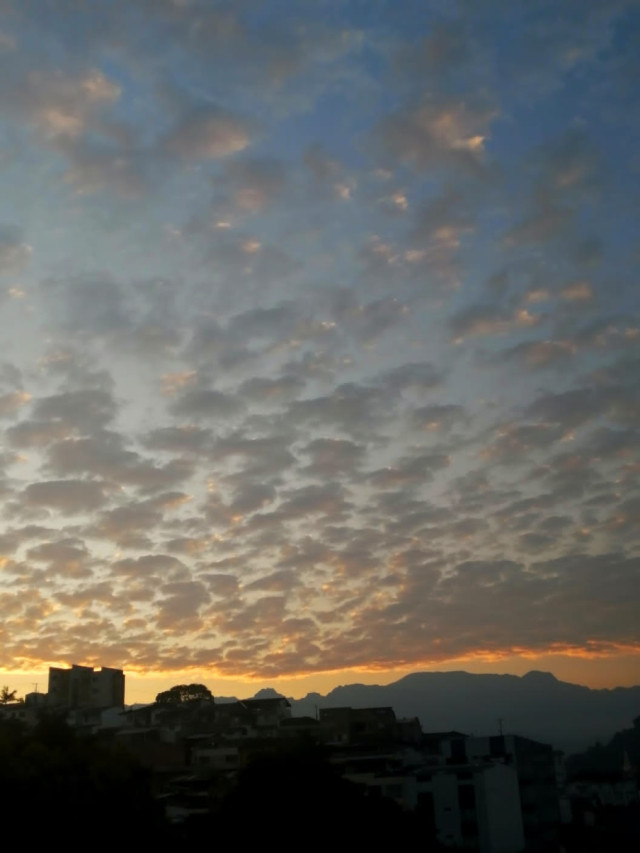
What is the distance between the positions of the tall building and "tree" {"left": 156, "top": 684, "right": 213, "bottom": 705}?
17.6 feet

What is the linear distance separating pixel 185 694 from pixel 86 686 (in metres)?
11.1

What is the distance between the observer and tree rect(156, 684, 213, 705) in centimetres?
9956

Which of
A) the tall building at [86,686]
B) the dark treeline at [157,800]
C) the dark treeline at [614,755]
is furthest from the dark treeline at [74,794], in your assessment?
the dark treeline at [614,755]

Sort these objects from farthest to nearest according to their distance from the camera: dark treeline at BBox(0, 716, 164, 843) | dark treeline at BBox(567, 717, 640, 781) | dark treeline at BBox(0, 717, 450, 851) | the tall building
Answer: dark treeline at BBox(567, 717, 640, 781) < the tall building < dark treeline at BBox(0, 717, 450, 851) < dark treeline at BBox(0, 716, 164, 843)

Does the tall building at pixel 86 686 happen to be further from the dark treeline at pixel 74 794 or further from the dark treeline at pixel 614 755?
the dark treeline at pixel 614 755

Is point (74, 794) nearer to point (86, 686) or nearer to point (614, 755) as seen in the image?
→ point (86, 686)

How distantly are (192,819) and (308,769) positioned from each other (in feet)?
18.6

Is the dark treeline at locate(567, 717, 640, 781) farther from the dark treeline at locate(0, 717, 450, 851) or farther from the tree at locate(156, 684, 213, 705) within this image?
the dark treeline at locate(0, 717, 450, 851)

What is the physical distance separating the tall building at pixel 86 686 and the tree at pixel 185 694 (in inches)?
212

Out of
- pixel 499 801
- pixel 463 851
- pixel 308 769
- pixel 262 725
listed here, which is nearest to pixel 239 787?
pixel 308 769

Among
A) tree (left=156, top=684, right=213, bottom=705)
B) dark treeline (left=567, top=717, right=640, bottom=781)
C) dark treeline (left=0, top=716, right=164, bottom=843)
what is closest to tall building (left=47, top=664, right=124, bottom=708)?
tree (left=156, top=684, right=213, bottom=705)

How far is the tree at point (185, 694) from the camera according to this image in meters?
99.6

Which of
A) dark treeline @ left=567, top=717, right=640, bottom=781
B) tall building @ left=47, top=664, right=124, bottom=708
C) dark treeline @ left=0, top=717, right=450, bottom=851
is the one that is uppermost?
tall building @ left=47, top=664, right=124, bottom=708

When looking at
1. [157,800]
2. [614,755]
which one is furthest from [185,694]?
[614,755]
